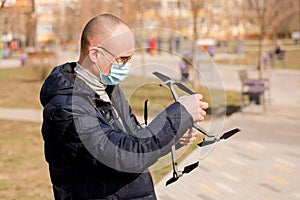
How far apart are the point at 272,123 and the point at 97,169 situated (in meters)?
8.79

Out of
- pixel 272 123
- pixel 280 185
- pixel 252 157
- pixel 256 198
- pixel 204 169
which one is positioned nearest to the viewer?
pixel 256 198

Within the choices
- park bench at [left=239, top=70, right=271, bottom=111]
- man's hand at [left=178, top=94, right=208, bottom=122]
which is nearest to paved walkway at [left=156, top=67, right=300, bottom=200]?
park bench at [left=239, top=70, right=271, bottom=111]

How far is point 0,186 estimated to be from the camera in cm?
641

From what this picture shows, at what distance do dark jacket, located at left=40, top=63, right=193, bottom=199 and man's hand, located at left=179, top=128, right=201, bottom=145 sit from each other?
0.37 ft

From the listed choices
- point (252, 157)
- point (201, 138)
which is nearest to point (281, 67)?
point (252, 157)

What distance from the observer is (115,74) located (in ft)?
7.33

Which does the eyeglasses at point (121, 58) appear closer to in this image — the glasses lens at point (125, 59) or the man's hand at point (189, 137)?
the glasses lens at point (125, 59)

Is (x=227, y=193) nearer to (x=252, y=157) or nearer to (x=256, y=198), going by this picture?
(x=256, y=198)

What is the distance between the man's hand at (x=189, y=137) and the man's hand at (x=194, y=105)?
0.31 ft

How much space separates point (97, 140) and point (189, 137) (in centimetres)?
40

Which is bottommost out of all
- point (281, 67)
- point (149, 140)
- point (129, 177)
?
point (281, 67)

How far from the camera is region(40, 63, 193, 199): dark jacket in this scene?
6.93 ft

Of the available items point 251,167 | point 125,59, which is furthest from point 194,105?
point 251,167

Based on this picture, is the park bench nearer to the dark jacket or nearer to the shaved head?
the dark jacket
